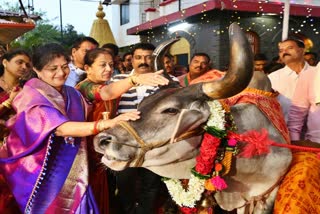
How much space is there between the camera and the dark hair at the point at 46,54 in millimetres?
2539

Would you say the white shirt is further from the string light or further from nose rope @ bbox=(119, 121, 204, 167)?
the string light

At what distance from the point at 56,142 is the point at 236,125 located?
4.27 feet

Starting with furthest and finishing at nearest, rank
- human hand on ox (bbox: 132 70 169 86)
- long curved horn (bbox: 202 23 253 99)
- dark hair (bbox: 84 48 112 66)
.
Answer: dark hair (bbox: 84 48 112 66)
human hand on ox (bbox: 132 70 169 86)
long curved horn (bbox: 202 23 253 99)

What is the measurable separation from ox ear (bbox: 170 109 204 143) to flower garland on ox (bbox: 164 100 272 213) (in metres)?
0.07

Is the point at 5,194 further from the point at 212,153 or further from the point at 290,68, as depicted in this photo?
the point at 290,68

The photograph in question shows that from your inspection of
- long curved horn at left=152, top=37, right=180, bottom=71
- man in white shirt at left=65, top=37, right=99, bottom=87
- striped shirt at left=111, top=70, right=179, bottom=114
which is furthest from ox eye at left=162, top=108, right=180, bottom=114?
man in white shirt at left=65, top=37, right=99, bottom=87

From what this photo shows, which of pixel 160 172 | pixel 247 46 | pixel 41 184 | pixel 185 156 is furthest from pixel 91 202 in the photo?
pixel 247 46

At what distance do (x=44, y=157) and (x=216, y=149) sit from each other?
49.0 inches

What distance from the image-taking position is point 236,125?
2.17m

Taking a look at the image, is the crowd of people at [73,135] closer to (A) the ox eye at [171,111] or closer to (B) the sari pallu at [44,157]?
(B) the sari pallu at [44,157]

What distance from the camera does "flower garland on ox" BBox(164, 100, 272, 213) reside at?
2.02m

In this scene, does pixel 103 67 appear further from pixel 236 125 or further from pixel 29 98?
pixel 236 125

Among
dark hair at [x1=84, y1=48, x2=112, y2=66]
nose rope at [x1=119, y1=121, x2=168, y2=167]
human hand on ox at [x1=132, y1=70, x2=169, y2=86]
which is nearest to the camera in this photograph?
nose rope at [x1=119, y1=121, x2=168, y2=167]

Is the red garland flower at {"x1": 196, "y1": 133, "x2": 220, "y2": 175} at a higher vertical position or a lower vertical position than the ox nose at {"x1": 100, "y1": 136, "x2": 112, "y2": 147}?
lower
